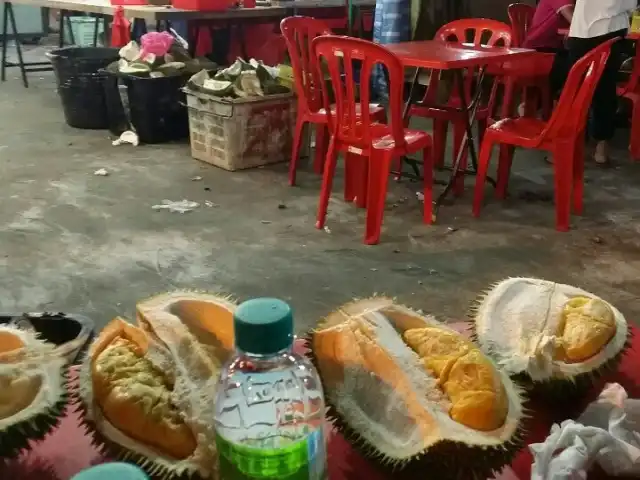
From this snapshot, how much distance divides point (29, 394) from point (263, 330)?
0.31 meters

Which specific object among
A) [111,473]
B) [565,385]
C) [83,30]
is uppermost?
[111,473]

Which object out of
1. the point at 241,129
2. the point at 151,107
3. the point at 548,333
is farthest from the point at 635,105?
the point at 548,333

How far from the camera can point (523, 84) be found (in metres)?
4.15

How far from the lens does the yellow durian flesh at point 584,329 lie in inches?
34.3

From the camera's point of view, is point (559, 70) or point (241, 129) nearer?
point (241, 129)

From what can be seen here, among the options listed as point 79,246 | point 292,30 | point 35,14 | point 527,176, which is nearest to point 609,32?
point 527,176

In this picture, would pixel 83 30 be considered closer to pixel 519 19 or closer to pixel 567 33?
pixel 519 19

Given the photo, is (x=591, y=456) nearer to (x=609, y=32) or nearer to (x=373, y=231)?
(x=373, y=231)

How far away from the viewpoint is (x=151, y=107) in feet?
14.6

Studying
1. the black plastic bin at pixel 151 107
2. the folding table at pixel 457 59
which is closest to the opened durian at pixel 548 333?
the folding table at pixel 457 59

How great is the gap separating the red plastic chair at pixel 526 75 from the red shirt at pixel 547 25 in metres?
0.12

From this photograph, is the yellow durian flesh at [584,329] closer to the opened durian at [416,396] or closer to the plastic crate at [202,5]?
the opened durian at [416,396]

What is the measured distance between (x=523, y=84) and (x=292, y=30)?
152 cm

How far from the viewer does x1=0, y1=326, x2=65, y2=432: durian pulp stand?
2.31 feet
